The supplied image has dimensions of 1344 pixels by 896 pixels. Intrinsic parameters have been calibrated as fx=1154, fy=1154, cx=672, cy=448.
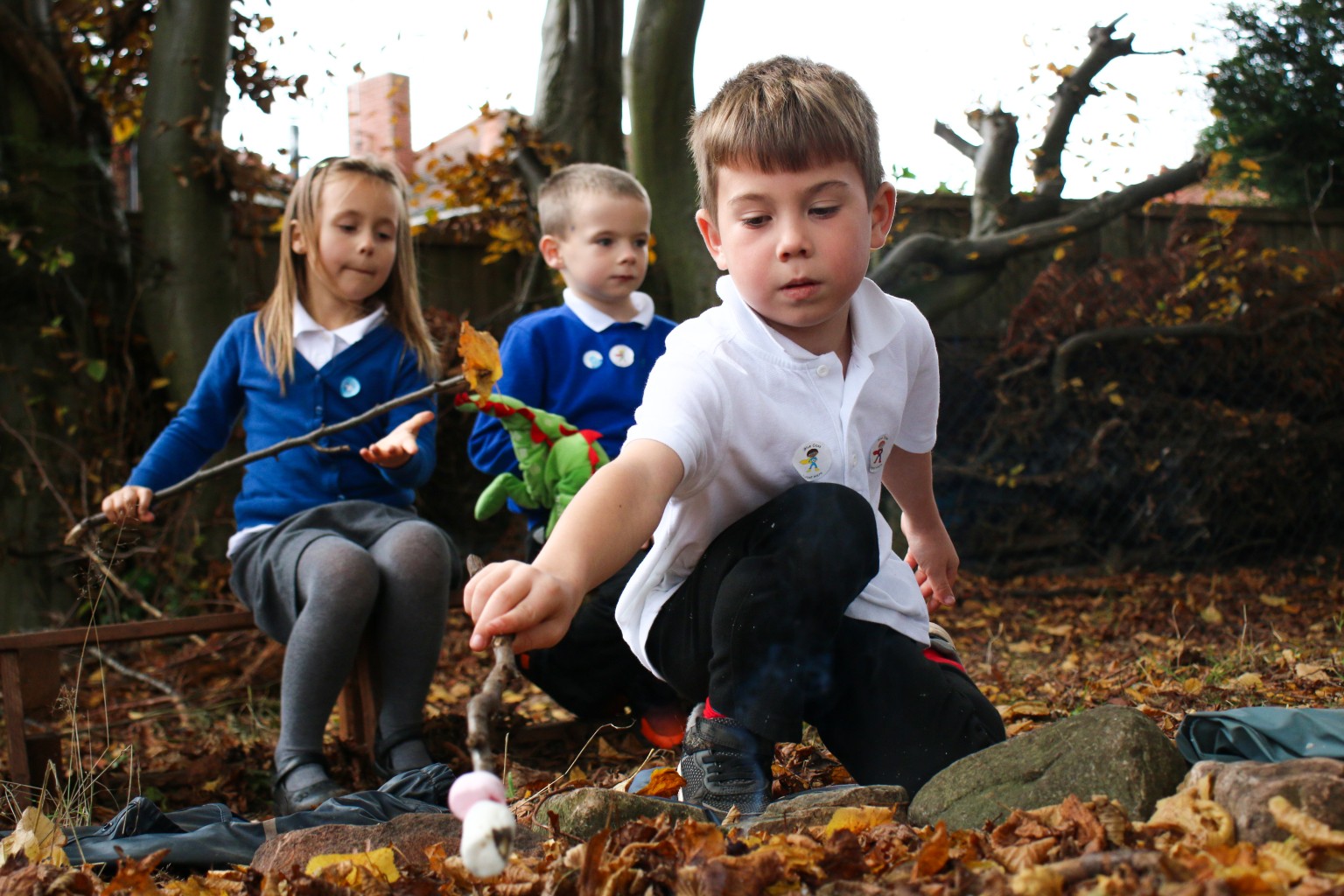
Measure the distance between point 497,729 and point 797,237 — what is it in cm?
192

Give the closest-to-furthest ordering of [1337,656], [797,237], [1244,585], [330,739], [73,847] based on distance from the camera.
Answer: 1. [73,847]
2. [797,237]
3. [1337,656]
4. [330,739]
5. [1244,585]

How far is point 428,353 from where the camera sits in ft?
12.2

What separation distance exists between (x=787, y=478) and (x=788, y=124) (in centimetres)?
65

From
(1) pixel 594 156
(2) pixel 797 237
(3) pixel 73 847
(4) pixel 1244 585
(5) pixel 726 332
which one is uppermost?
(1) pixel 594 156

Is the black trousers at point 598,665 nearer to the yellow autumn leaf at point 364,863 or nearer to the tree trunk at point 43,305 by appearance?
the yellow autumn leaf at point 364,863

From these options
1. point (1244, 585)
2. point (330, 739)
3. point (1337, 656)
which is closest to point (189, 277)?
point (330, 739)

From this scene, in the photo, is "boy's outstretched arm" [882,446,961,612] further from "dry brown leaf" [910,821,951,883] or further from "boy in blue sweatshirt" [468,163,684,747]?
"dry brown leaf" [910,821,951,883]

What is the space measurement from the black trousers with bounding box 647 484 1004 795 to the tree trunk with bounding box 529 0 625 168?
12.3 feet

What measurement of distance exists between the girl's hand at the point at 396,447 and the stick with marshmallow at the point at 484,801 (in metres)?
1.81

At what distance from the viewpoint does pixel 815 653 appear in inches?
81.7

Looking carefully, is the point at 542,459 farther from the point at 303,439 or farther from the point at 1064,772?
the point at 1064,772

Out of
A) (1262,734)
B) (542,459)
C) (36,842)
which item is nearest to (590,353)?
(542,459)

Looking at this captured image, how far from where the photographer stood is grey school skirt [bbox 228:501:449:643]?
3094 millimetres

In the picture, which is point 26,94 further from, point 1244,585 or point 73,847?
point 1244,585
